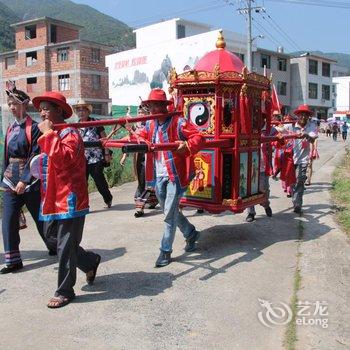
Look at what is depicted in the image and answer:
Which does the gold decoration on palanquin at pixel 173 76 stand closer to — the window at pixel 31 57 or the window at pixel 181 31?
the window at pixel 181 31

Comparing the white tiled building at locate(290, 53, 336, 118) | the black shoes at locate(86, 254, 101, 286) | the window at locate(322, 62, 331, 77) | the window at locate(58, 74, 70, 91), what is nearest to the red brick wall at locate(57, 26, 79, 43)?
the window at locate(58, 74, 70, 91)

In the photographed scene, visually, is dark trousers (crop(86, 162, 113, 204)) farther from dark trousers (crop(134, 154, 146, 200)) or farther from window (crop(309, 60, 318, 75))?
window (crop(309, 60, 318, 75))

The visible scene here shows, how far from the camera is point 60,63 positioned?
43.3 m

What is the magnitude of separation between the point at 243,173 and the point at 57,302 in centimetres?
285

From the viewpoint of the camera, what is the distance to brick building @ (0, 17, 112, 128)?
4209 centimetres

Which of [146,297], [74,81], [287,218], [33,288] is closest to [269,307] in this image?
[146,297]

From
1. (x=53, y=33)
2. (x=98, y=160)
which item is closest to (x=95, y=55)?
(x=53, y=33)

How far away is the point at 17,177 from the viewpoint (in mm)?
4859

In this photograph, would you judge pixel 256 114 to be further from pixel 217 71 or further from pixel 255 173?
pixel 217 71

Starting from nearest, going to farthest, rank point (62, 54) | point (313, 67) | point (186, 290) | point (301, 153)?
point (186, 290) → point (301, 153) → point (62, 54) → point (313, 67)

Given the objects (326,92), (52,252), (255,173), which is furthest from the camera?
(326,92)

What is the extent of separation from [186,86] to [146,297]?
2.67m

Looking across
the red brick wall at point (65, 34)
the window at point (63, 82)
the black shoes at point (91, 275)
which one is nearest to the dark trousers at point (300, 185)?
the black shoes at point (91, 275)

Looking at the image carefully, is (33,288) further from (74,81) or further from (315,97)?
(315,97)
